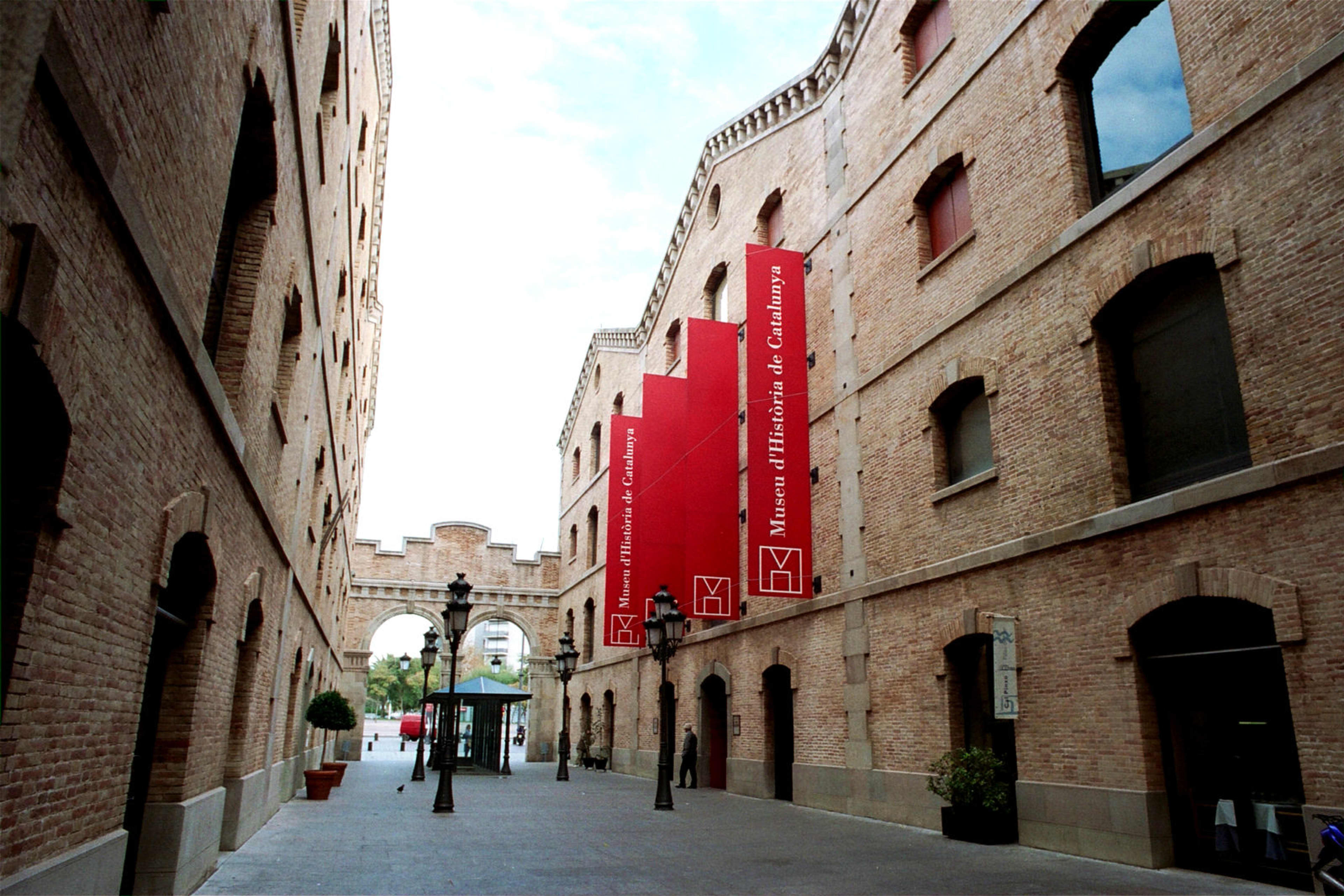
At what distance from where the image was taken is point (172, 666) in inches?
306

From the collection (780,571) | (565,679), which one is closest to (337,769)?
(565,679)

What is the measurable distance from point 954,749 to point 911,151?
9.71m

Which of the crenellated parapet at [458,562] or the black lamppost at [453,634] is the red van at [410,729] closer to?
the crenellated parapet at [458,562]

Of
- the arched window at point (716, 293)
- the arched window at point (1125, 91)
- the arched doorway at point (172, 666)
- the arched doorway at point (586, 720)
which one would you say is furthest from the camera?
the arched doorway at point (586, 720)

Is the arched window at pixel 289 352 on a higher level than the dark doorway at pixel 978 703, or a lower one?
higher

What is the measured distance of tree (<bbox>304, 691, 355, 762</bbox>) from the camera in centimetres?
1800

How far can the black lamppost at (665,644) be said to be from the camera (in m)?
15.4

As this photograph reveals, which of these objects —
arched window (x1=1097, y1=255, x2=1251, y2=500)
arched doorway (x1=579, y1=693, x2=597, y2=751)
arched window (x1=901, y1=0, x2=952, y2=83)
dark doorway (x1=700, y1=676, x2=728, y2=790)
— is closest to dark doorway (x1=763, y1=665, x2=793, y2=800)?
dark doorway (x1=700, y1=676, x2=728, y2=790)

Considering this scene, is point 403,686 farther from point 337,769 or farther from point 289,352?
point 289,352

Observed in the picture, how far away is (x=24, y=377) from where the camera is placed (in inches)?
148

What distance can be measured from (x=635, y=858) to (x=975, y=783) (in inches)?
173

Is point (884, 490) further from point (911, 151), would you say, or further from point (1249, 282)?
point (1249, 282)

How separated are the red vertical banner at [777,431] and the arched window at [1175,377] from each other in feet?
21.5

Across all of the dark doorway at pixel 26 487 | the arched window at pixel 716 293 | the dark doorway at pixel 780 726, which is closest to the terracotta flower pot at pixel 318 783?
the dark doorway at pixel 780 726
